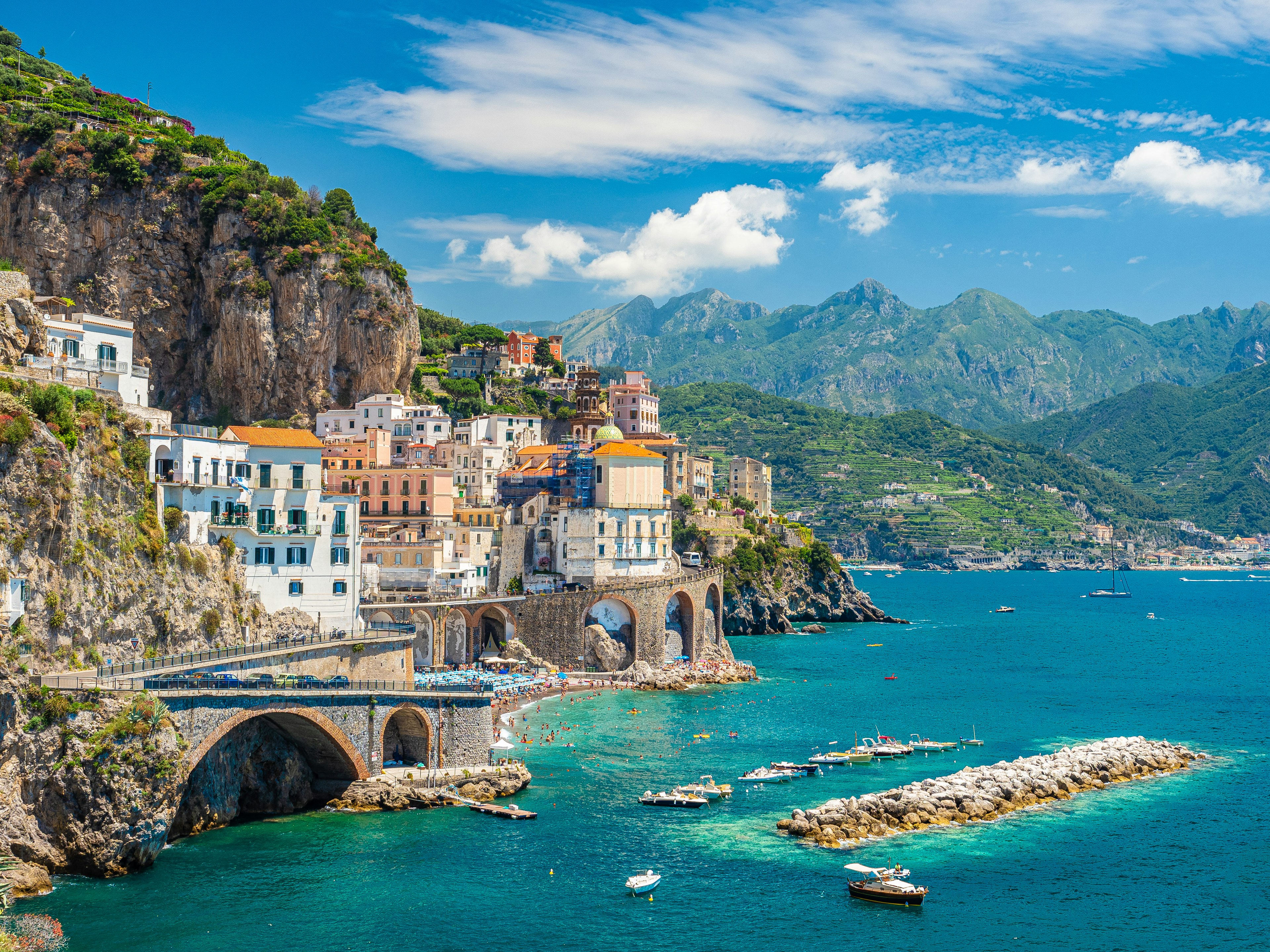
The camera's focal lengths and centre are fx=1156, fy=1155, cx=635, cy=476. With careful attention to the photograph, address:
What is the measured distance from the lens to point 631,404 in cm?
12938

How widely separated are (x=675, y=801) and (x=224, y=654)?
20.4 m

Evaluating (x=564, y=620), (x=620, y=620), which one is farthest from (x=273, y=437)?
(x=620, y=620)

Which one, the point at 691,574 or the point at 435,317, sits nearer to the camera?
the point at 691,574

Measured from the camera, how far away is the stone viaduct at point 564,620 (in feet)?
251

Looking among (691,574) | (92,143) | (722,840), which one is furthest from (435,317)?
(722,840)

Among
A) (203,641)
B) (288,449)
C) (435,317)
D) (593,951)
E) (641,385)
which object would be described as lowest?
(593,951)

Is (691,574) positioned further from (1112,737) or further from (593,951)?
(593,951)

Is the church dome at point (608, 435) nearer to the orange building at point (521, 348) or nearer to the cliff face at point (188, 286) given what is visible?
the cliff face at point (188, 286)

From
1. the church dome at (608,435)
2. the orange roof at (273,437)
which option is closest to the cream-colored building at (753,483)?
the church dome at (608,435)

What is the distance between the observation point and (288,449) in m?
62.4

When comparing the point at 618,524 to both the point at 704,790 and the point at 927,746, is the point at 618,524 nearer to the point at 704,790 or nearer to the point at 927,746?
the point at 927,746

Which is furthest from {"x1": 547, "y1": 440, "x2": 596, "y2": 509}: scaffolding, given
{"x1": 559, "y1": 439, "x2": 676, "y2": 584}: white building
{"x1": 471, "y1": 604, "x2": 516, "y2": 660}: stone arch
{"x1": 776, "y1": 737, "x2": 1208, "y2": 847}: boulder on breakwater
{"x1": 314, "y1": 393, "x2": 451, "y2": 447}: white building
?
{"x1": 776, "y1": 737, "x2": 1208, "y2": 847}: boulder on breakwater

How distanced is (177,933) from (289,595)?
87.0ft

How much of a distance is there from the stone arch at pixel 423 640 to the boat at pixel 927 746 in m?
31.1
